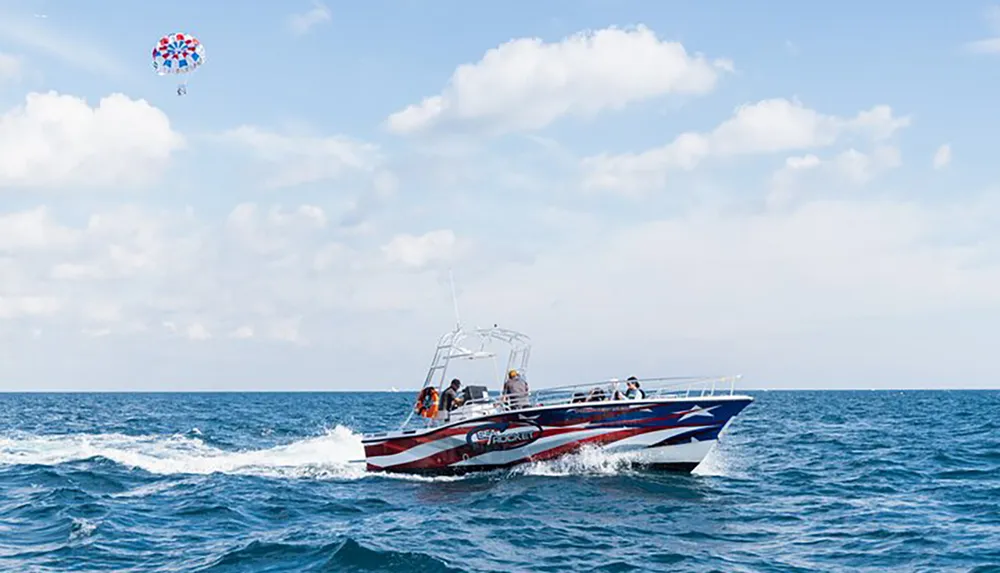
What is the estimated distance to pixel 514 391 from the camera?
19922 millimetres

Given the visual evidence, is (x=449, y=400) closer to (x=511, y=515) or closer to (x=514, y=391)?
(x=514, y=391)

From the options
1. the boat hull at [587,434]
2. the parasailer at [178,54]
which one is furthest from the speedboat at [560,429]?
the parasailer at [178,54]

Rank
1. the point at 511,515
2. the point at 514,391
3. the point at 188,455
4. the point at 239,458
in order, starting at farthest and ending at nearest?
the point at 188,455
the point at 239,458
the point at 514,391
the point at 511,515

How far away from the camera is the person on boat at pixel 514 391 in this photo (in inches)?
780

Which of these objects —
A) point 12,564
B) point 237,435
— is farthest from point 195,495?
point 237,435

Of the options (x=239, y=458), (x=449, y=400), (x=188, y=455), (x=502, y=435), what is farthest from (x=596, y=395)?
(x=188, y=455)

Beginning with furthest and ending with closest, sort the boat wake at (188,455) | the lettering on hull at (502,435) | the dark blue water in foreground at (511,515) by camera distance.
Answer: the boat wake at (188,455) → the lettering on hull at (502,435) → the dark blue water in foreground at (511,515)

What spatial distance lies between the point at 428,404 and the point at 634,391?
5304 millimetres

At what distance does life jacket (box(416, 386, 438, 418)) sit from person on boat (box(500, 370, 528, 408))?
206 cm

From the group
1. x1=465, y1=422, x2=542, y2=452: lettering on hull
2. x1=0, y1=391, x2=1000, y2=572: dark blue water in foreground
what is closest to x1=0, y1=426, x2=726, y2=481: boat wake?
x1=0, y1=391, x2=1000, y2=572: dark blue water in foreground

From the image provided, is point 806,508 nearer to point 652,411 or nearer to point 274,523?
point 652,411

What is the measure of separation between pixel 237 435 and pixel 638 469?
2377 centimetres

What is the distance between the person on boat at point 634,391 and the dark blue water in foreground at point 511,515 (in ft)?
5.34

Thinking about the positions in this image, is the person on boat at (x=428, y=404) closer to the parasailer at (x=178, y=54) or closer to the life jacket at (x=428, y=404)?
the life jacket at (x=428, y=404)
